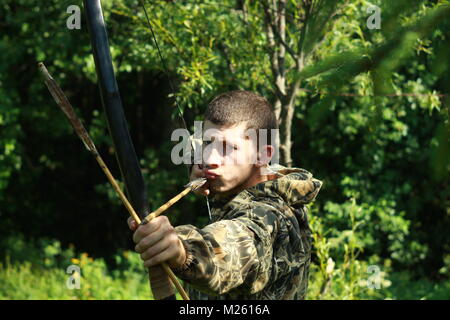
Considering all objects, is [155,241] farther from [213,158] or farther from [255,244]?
[213,158]

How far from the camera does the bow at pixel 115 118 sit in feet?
5.49

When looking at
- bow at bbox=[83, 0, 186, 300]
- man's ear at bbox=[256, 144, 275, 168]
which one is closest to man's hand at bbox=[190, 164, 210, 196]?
man's ear at bbox=[256, 144, 275, 168]

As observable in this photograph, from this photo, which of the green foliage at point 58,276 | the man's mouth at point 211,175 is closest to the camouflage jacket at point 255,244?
the man's mouth at point 211,175

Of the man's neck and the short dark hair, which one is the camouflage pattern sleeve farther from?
the short dark hair

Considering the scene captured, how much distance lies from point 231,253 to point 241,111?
2.34 feet

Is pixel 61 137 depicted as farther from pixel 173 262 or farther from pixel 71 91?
pixel 173 262

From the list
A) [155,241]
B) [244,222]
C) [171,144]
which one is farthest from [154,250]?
[171,144]

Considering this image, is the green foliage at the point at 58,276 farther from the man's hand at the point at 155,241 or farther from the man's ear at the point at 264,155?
the man's hand at the point at 155,241

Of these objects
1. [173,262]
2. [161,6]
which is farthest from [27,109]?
[173,262]

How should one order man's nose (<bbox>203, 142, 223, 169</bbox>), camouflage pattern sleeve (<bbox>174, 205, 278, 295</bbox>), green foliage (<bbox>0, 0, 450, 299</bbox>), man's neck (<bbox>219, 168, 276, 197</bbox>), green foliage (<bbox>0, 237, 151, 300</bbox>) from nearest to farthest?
camouflage pattern sleeve (<bbox>174, 205, 278, 295</bbox>)
man's nose (<bbox>203, 142, 223, 169</bbox>)
man's neck (<bbox>219, 168, 276, 197</bbox>)
green foliage (<bbox>0, 0, 450, 299</bbox>)
green foliage (<bbox>0, 237, 151, 300</bbox>)

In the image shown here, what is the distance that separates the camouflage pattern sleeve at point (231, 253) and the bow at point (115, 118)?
12cm

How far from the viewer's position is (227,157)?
208 centimetres

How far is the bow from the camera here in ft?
5.49

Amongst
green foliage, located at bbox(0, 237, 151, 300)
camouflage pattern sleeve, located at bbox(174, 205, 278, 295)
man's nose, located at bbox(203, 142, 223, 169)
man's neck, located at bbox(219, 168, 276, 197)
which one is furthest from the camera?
green foliage, located at bbox(0, 237, 151, 300)
